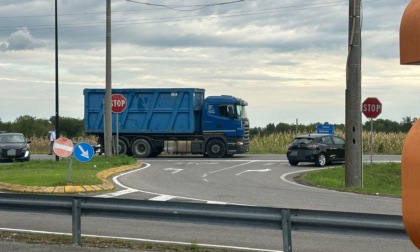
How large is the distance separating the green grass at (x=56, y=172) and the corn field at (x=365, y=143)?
21241mm

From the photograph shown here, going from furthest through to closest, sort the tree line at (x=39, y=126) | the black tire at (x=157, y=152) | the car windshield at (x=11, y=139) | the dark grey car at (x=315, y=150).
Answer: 1. the tree line at (x=39, y=126)
2. the black tire at (x=157, y=152)
3. the car windshield at (x=11, y=139)
4. the dark grey car at (x=315, y=150)

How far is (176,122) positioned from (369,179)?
15367 mm

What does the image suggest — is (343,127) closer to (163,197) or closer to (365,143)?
(365,143)

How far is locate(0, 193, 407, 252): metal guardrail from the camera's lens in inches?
322

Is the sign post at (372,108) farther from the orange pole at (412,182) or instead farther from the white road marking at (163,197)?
the orange pole at (412,182)

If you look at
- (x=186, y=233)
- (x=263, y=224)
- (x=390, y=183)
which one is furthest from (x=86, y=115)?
(x=263, y=224)

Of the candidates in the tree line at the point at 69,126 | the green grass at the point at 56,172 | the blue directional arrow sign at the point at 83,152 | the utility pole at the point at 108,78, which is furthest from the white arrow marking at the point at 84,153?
the tree line at the point at 69,126

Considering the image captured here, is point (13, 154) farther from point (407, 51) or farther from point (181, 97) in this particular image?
point (407, 51)

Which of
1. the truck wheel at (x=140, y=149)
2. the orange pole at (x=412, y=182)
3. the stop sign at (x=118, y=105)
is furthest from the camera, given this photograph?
the truck wheel at (x=140, y=149)

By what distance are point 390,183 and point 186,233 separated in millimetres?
15731

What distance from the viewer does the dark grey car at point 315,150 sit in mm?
32781

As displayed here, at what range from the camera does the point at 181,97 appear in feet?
129

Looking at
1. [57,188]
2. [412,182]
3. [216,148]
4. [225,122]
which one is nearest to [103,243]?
[412,182]

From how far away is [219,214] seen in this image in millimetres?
9203
